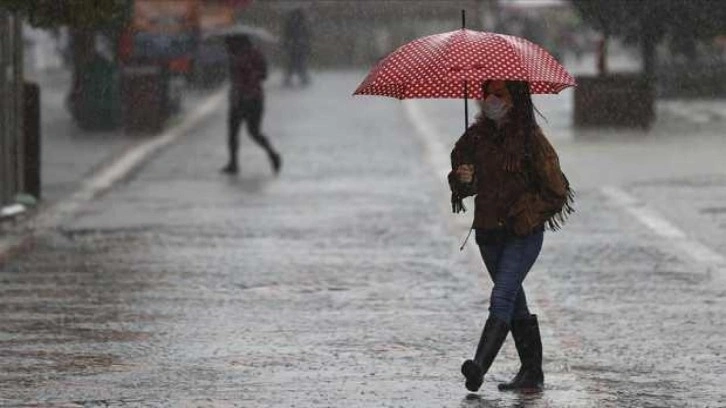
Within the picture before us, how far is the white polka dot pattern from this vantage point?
31.6 feet

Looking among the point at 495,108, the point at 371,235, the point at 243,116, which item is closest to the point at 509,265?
the point at 495,108

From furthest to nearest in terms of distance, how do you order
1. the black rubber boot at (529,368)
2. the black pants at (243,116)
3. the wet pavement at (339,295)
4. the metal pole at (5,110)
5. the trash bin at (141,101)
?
the trash bin at (141,101)
the black pants at (243,116)
the metal pole at (5,110)
the wet pavement at (339,295)
the black rubber boot at (529,368)

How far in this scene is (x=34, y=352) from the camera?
11.2 meters

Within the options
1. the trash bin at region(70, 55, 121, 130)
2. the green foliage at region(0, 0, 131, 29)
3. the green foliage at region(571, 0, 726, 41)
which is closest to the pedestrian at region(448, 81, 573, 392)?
the green foliage at region(0, 0, 131, 29)

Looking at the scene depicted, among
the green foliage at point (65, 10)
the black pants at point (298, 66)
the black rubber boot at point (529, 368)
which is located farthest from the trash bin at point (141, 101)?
the black rubber boot at point (529, 368)

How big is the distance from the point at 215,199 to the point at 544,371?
10789mm

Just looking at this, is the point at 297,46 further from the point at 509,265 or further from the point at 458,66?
the point at 458,66

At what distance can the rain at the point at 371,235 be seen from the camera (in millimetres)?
9867

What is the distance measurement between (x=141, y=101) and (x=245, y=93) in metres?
6.48

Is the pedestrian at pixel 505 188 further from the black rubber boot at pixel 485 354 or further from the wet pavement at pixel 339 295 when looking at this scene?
the wet pavement at pixel 339 295

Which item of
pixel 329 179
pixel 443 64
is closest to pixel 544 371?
pixel 443 64

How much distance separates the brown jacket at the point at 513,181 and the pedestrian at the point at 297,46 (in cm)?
3339

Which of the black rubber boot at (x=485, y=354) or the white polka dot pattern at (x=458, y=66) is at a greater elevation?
the white polka dot pattern at (x=458, y=66)

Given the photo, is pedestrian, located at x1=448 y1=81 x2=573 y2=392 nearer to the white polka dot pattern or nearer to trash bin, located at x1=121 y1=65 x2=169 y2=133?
the white polka dot pattern
